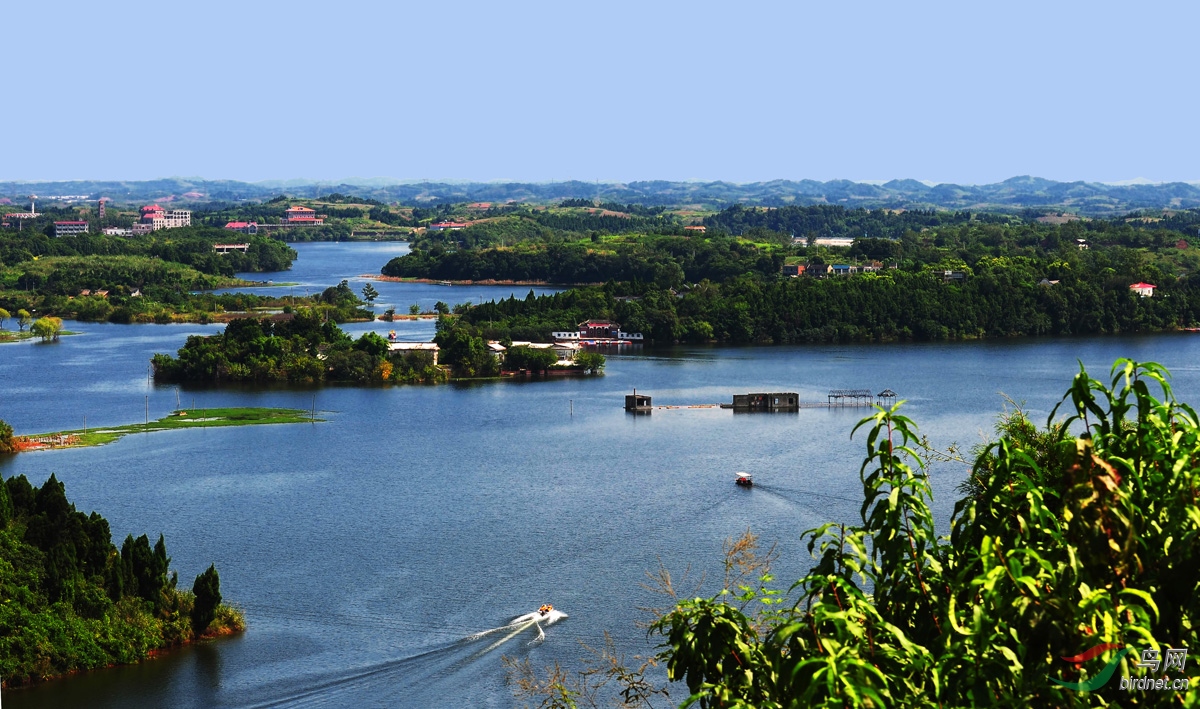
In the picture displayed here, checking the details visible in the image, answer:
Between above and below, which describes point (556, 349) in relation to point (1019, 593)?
below

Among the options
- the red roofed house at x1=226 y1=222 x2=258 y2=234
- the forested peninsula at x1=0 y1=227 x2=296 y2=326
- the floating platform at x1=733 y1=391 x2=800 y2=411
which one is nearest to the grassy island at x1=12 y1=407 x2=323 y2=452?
the floating platform at x1=733 y1=391 x2=800 y2=411

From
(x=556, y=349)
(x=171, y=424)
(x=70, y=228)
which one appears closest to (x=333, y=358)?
(x=556, y=349)

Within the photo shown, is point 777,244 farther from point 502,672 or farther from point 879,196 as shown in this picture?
point 879,196

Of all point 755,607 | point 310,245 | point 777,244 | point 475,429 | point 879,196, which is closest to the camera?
point 755,607

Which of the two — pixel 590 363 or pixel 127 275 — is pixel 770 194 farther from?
pixel 590 363

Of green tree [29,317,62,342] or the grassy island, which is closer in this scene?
the grassy island

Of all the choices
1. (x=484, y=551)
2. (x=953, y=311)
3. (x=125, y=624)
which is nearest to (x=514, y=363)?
(x=953, y=311)

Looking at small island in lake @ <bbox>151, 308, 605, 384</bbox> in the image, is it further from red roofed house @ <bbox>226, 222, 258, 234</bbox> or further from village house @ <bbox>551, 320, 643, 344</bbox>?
red roofed house @ <bbox>226, 222, 258, 234</bbox>
